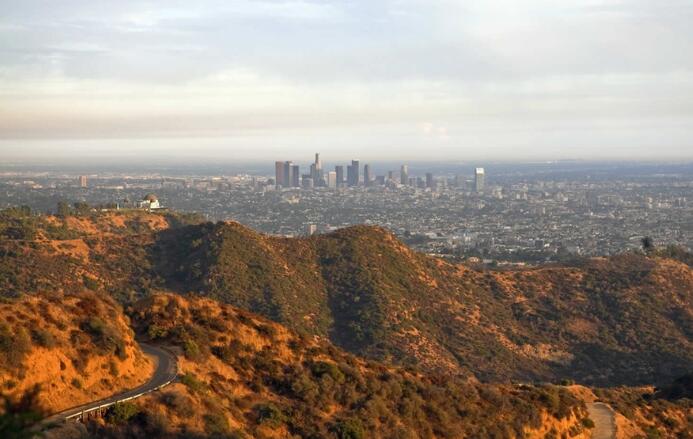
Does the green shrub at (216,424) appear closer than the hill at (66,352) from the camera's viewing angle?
No

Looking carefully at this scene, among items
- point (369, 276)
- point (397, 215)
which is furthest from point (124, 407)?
point (397, 215)

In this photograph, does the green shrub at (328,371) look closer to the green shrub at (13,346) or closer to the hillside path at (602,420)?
the green shrub at (13,346)

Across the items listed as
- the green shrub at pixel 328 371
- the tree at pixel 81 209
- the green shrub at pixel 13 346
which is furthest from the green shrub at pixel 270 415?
the tree at pixel 81 209

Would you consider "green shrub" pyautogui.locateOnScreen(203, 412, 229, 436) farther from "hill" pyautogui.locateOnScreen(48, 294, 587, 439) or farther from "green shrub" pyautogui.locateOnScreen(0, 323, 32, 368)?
"green shrub" pyautogui.locateOnScreen(0, 323, 32, 368)

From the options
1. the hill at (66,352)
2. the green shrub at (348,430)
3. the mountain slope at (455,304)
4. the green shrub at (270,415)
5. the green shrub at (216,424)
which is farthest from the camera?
the mountain slope at (455,304)

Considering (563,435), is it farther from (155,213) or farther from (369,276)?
(155,213)

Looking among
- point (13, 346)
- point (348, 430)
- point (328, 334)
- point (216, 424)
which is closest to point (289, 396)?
point (348, 430)

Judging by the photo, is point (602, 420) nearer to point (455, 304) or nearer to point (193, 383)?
point (193, 383)
